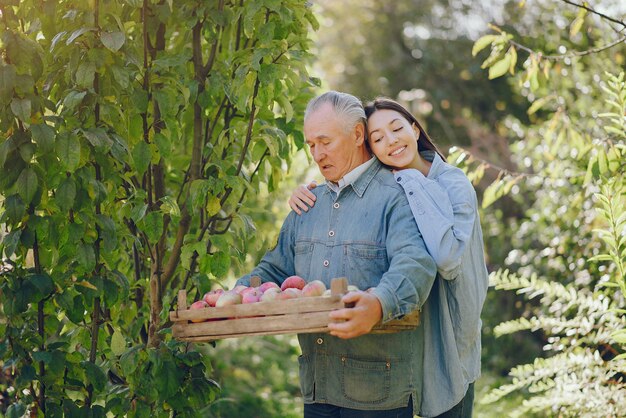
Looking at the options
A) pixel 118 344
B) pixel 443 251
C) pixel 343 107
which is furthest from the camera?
pixel 118 344

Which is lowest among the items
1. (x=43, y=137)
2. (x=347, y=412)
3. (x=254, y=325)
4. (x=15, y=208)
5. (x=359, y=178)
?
(x=347, y=412)

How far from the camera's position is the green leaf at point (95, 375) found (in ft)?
9.73

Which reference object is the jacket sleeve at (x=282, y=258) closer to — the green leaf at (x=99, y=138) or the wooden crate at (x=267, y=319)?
the wooden crate at (x=267, y=319)

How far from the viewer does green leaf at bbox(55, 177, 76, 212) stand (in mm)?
2754

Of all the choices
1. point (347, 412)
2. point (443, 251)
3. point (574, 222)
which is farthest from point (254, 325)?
point (574, 222)

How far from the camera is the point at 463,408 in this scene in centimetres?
274

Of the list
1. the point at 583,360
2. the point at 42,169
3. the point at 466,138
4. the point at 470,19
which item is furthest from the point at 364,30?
the point at 42,169

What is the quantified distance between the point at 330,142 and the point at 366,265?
1.24 feet

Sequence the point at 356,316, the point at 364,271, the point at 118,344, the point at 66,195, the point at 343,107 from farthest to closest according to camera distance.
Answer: the point at 118,344
the point at 66,195
the point at 343,107
the point at 364,271
the point at 356,316

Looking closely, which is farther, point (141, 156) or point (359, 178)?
point (141, 156)

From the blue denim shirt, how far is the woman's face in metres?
0.07

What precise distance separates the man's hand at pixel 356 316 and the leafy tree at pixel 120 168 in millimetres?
905

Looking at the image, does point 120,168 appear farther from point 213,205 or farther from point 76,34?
point 76,34

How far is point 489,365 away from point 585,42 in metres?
2.48
